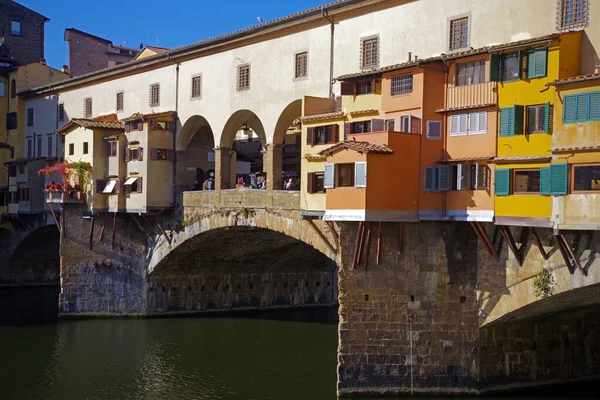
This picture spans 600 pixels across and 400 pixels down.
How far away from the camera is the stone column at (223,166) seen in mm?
33875

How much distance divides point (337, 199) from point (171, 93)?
638 inches

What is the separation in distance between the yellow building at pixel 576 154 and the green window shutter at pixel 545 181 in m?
0.24

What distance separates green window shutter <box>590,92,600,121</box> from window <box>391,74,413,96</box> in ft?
18.7

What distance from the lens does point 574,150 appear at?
18.8m

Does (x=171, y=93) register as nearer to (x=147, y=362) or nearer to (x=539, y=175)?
(x=147, y=362)

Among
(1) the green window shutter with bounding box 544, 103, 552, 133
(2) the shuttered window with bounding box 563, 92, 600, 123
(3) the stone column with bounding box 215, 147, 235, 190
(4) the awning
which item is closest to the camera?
(2) the shuttered window with bounding box 563, 92, 600, 123

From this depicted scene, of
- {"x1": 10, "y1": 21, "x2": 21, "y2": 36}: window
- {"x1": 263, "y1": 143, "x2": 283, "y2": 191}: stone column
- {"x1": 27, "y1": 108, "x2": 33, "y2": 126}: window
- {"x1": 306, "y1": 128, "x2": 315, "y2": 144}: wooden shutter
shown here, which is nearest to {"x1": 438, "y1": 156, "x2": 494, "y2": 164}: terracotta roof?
{"x1": 306, "y1": 128, "x2": 315, "y2": 144}: wooden shutter

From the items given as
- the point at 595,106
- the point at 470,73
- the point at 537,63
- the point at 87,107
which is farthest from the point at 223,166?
the point at 595,106

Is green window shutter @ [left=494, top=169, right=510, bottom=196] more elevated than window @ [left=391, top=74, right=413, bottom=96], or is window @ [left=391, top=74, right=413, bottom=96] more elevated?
window @ [left=391, top=74, right=413, bottom=96]

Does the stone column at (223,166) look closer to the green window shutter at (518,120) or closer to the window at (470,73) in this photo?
the window at (470,73)

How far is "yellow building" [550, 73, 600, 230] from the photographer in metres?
18.5

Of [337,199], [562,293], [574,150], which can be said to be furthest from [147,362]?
[574,150]

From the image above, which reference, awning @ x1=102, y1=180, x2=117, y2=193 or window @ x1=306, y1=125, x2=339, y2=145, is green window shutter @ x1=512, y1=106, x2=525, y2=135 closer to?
window @ x1=306, y1=125, x2=339, y2=145

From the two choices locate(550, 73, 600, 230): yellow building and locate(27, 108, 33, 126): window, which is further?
locate(27, 108, 33, 126): window
